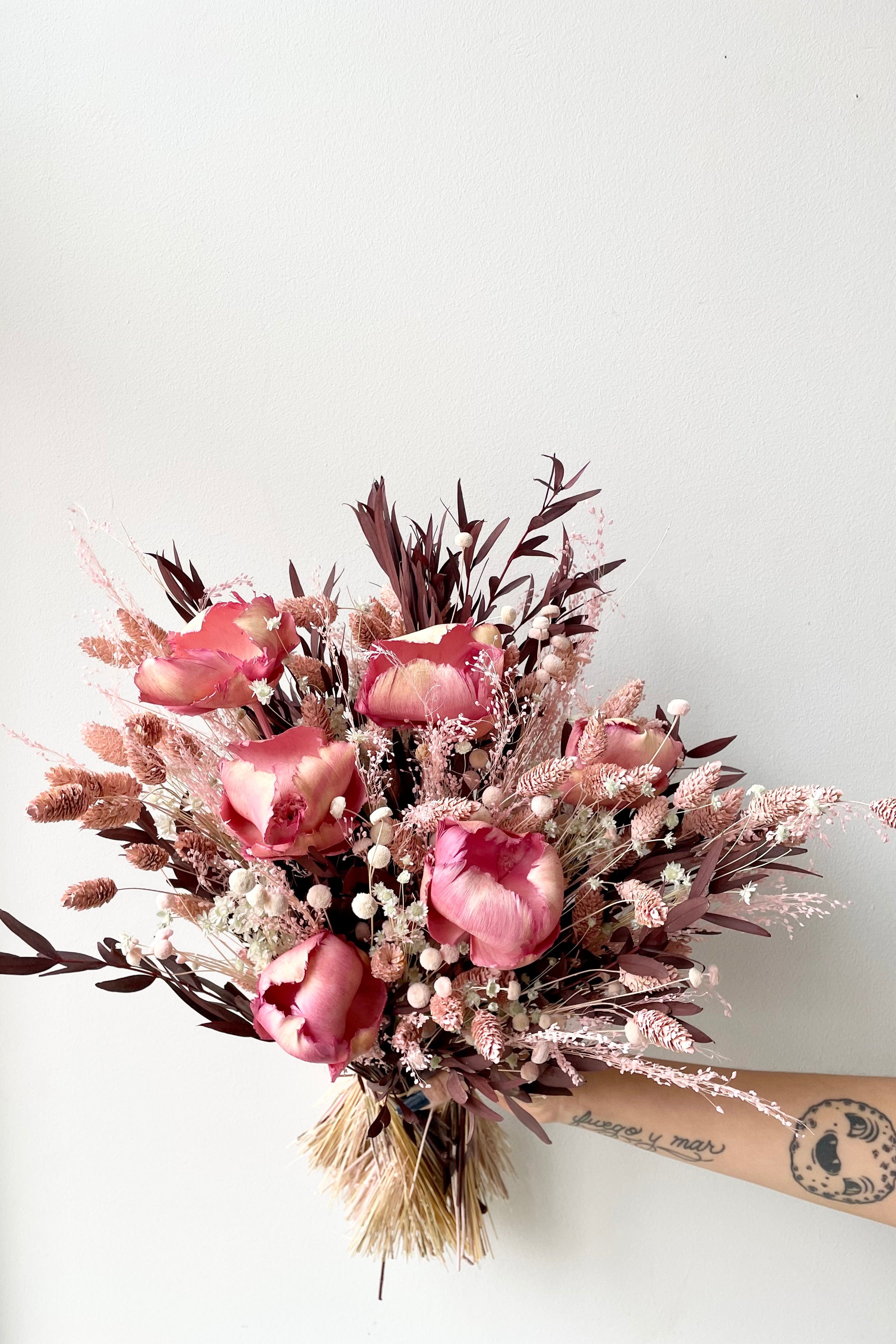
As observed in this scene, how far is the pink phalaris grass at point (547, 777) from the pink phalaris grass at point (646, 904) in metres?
0.08

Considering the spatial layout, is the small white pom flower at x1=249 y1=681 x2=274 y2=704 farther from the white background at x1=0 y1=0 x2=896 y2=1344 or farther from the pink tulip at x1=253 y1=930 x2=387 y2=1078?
the white background at x1=0 y1=0 x2=896 y2=1344

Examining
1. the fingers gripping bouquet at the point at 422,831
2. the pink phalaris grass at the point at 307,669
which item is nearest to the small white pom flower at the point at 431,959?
the fingers gripping bouquet at the point at 422,831

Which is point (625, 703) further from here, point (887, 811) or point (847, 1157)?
point (847, 1157)

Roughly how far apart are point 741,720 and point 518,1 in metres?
0.81

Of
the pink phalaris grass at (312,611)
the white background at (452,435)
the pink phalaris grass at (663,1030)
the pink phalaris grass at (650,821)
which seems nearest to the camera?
the pink phalaris grass at (663,1030)

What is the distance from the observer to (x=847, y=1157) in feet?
2.60

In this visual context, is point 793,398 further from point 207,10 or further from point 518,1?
point 207,10

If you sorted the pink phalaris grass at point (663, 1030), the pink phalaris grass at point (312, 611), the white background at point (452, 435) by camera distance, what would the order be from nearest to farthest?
the pink phalaris grass at point (663, 1030), the pink phalaris grass at point (312, 611), the white background at point (452, 435)

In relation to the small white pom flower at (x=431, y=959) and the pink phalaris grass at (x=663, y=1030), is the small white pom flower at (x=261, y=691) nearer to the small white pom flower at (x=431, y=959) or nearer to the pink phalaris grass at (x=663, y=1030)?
the small white pom flower at (x=431, y=959)

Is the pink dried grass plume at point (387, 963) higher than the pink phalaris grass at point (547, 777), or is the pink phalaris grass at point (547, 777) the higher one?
the pink phalaris grass at point (547, 777)

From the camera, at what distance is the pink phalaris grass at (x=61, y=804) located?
578 millimetres

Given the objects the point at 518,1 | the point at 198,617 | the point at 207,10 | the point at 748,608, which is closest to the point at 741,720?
the point at 748,608

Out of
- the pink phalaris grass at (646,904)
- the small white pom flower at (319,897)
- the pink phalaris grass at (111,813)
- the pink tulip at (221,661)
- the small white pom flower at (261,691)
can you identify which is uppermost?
→ the pink tulip at (221,661)

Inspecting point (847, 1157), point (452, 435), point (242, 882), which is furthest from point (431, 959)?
point (452, 435)
